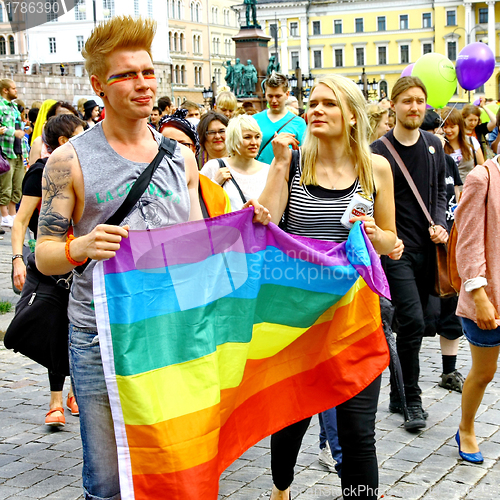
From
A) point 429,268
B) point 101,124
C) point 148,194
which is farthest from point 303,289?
point 429,268

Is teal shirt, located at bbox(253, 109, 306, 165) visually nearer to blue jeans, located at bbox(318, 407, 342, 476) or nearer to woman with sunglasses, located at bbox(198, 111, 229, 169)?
woman with sunglasses, located at bbox(198, 111, 229, 169)

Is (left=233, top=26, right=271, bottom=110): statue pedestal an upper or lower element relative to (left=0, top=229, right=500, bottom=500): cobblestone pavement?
upper

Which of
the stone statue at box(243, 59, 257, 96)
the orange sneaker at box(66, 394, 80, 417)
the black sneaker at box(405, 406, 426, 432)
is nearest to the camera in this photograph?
the black sneaker at box(405, 406, 426, 432)

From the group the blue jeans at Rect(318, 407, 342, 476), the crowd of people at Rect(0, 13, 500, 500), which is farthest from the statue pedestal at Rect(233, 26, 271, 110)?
the blue jeans at Rect(318, 407, 342, 476)

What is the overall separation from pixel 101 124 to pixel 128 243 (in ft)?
1.66

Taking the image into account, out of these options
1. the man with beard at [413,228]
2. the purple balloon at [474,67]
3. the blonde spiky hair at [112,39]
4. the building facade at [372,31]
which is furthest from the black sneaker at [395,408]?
the building facade at [372,31]

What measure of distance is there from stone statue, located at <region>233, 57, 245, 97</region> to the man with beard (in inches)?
1203

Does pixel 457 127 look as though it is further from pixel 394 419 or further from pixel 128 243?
pixel 128 243

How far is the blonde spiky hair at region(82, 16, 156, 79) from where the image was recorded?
9.50 feet

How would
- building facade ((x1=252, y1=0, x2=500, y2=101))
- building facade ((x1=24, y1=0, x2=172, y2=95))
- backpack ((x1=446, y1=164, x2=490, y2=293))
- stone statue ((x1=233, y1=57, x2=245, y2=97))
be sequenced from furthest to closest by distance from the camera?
building facade ((x1=252, y1=0, x2=500, y2=101)) < building facade ((x1=24, y1=0, x2=172, y2=95)) < stone statue ((x1=233, y1=57, x2=245, y2=97)) < backpack ((x1=446, y1=164, x2=490, y2=293))

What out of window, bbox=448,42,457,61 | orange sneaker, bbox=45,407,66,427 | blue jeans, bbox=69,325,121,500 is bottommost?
orange sneaker, bbox=45,407,66,427

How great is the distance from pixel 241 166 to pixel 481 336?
96.9 inches

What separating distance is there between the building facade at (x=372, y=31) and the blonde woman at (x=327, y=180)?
8818 centimetres

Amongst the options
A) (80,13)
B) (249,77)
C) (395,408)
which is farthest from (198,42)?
(395,408)
